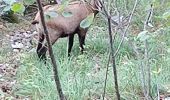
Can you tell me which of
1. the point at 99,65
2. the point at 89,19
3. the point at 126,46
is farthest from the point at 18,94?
the point at 89,19

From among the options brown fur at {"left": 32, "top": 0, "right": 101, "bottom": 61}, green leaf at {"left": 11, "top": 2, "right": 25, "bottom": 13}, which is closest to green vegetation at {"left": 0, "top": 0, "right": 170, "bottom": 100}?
brown fur at {"left": 32, "top": 0, "right": 101, "bottom": 61}

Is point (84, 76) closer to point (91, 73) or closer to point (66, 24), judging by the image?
point (91, 73)

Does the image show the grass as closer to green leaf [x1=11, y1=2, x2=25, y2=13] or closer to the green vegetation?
the green vegetation

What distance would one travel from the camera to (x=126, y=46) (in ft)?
20.6

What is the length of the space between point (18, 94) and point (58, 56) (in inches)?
54.1

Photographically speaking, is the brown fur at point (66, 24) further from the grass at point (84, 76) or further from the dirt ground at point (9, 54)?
the dirt ground at point (9, 54)

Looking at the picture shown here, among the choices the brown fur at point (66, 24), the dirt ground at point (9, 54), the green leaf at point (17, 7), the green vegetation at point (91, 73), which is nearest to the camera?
the green leaf at point (17, 7)

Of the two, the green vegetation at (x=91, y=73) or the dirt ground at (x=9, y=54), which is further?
the dirt ground at (x=9, y=54)

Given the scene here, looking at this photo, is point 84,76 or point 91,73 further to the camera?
point 91,73

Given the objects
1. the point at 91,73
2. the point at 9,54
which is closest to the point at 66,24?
the point at 9,54

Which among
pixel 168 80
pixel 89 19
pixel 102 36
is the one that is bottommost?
pixel 102 36

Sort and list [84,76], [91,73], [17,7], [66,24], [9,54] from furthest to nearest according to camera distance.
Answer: [9,54], [66,24], [91,73], [84,76], [17,7]

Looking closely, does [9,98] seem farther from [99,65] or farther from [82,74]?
[99,65]

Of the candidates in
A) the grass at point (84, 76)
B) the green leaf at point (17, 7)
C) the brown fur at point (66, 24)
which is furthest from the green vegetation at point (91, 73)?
the green leaf at point (17, 7)
